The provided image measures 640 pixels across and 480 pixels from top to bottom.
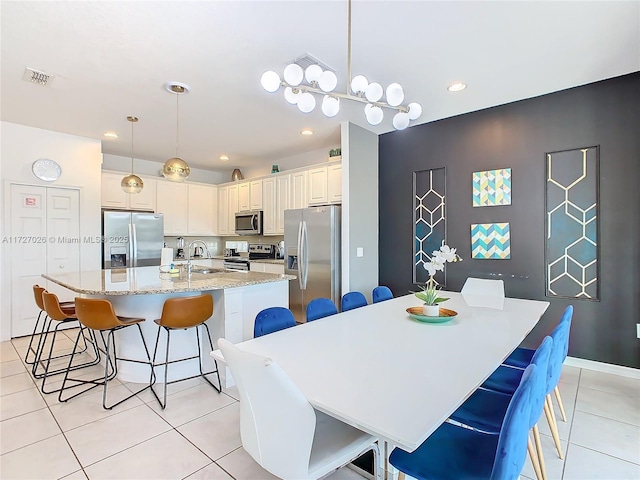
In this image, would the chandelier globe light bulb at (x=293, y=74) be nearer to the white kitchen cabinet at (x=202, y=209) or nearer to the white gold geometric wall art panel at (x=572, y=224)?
the white gold geometric wall art panel at (x=572, y=224)

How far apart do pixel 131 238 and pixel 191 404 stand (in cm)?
339

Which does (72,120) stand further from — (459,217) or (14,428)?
(459,217)

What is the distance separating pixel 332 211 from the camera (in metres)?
4.18

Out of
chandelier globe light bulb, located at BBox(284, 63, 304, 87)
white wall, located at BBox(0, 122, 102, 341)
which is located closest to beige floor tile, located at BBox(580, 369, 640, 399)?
chandelier globe light bulb, located at BBox(284, 63, 304, 87)

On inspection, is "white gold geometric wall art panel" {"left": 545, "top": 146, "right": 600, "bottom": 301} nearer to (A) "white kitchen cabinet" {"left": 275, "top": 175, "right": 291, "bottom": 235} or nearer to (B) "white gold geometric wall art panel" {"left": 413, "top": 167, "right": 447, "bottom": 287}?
(B) "white gold geometric wall art panel" {"left": 413, "top": 167, "right": 447, "bottom": 287}

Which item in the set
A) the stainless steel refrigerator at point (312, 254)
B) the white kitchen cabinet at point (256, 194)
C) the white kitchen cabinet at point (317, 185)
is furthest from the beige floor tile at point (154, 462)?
the white kitchen cabinet at point (256, 194)

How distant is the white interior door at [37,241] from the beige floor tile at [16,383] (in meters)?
1.50

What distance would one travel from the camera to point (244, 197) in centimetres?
602

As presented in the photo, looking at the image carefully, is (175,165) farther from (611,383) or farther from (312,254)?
(611,383)

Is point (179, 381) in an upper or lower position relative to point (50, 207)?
lower

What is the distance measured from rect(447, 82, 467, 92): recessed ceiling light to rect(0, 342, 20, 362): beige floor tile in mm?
5211

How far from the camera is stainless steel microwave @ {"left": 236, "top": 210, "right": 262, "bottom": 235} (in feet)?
18.7

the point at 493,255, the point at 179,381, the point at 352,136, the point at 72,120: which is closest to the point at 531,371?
the point at 179,381

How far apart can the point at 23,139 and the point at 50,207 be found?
2.86 ft
